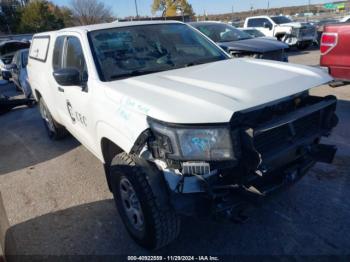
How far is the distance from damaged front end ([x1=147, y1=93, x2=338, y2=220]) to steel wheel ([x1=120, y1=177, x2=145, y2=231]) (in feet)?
1.66

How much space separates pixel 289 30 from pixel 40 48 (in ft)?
44.9

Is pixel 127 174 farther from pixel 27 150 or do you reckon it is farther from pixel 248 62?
pixel 27 150

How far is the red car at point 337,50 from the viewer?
18.2 ft

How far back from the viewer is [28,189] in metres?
4.16

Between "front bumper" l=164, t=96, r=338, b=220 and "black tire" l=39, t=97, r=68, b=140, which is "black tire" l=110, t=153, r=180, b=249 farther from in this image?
"black tire" l=39, t=97, r=68, b=140

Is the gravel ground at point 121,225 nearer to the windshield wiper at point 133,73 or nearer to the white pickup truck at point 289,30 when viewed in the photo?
the windshield wiper at point 133,73

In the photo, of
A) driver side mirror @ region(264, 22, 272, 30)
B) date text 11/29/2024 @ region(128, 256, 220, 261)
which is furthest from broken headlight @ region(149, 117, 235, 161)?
driver side mirror @ region(264, 22, 272, 30)

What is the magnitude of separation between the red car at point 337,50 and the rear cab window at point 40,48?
4722 mm

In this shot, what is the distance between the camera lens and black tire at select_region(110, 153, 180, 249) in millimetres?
2385

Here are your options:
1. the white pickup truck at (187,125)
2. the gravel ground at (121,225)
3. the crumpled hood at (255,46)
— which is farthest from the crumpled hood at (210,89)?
the crumpled hood at (255,46)

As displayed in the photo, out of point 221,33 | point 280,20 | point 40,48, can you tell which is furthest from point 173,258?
point 280,20

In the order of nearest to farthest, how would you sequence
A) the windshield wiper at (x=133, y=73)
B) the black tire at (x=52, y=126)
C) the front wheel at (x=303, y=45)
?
the windshield wiper at (x=133, y=73) → the black tire at (x=52, y=126) → the front wheel at (x=303, y=45)

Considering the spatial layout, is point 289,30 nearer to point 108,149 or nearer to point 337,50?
point 337,50

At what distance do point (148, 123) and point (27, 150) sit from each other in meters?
4.11
